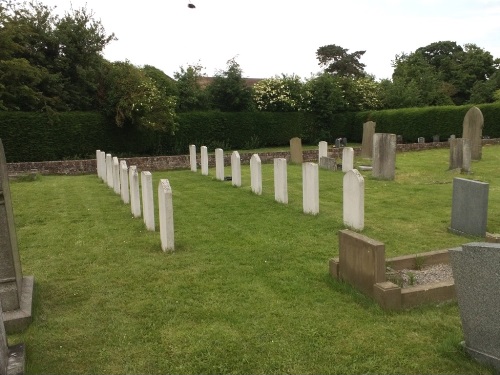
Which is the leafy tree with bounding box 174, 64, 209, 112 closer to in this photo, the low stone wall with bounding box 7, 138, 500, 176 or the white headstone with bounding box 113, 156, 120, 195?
the low stone wall with bounding box 7, 138, 500, 176

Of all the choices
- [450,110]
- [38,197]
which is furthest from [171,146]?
[450,110]

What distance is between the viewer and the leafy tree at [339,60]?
209 ft

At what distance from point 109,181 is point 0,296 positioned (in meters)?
10.4

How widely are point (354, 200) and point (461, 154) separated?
9.61 meters

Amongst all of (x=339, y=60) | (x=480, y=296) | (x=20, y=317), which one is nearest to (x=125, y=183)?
(x=20, y=317)

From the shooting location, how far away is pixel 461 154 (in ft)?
51.5

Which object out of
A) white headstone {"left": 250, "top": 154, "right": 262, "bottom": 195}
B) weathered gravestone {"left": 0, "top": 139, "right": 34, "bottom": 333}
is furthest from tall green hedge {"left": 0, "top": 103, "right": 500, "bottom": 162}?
weathered gravestone {"left": 0, "top": 139, "right": 34, "bottom": 333}

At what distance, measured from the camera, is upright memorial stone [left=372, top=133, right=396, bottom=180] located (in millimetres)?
14875

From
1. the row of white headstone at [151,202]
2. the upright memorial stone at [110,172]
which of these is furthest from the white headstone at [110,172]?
the row of white headstone at [151,202]

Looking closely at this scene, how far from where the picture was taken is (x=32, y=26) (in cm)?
2219

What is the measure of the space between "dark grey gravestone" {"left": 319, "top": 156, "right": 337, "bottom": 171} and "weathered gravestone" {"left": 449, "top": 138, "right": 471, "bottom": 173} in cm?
439

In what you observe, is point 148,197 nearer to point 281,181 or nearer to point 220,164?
point 281,181

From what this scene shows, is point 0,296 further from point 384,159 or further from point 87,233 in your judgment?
point 384,159

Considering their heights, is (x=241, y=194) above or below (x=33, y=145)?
below
